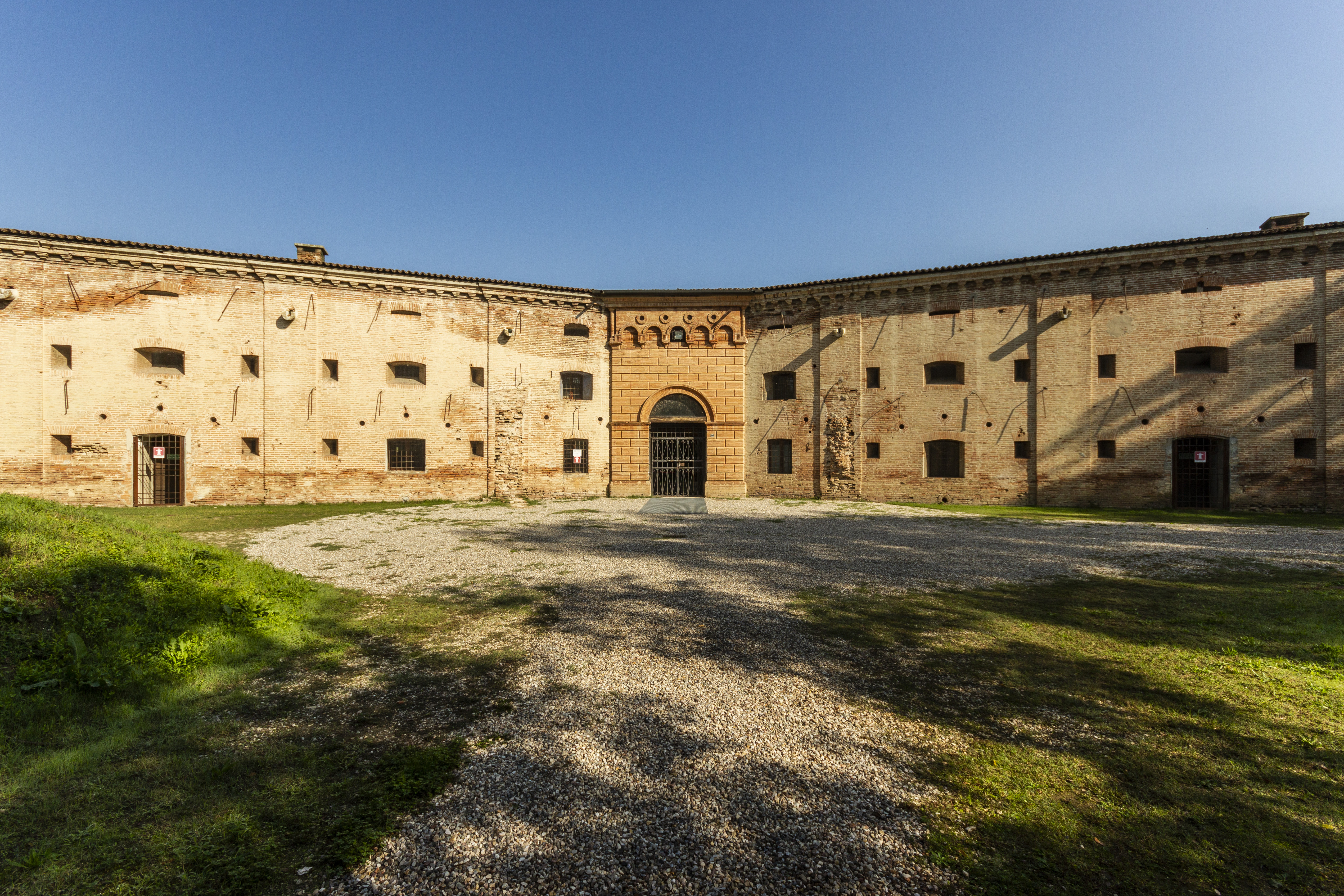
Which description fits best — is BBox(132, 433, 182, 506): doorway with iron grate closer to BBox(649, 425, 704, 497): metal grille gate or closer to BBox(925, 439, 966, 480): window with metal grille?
BBox(649, 425, 704, 497): metal grille gate

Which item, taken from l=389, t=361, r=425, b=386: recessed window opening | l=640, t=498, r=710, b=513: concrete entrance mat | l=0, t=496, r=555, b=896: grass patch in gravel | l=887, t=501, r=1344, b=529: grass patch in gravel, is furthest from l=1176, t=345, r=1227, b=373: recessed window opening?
l=389, t=361, r=425, b=386: recessed window opening

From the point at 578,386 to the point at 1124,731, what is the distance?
19688mm

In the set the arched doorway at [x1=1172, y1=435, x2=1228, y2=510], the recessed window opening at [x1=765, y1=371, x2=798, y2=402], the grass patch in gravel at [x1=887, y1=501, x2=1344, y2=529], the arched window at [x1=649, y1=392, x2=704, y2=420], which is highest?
the recessed window opening at [x1=765, y1=371, x2=798, y2=402]

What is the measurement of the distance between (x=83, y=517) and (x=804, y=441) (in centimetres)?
1930

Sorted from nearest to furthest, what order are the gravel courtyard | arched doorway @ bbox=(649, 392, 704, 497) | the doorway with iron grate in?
the gravel courtyard
the doorway with iron grate
arched doorway @ bbox=(649, 392, 704, 497)

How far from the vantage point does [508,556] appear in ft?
30.5

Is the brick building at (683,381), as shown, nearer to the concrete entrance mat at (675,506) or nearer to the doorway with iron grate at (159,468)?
the doorway with iron grate at (159,468)

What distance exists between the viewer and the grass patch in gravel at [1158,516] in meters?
14.1

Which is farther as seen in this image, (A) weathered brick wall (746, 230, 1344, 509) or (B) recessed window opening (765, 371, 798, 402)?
(B) recessed window opening (765, 371, 798, 402)

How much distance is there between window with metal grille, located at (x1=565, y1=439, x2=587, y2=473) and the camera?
20.8 m

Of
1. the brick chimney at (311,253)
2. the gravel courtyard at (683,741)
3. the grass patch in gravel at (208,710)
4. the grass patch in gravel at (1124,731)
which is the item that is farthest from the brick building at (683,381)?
the grass patch in gravel at (208,710)

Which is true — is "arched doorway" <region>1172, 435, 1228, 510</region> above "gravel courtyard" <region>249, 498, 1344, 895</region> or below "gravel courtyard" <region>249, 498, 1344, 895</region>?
above

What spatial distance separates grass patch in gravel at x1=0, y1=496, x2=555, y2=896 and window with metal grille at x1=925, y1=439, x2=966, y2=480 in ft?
57.2

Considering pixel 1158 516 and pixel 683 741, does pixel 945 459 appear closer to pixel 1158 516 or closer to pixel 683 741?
pixel 1158 516
